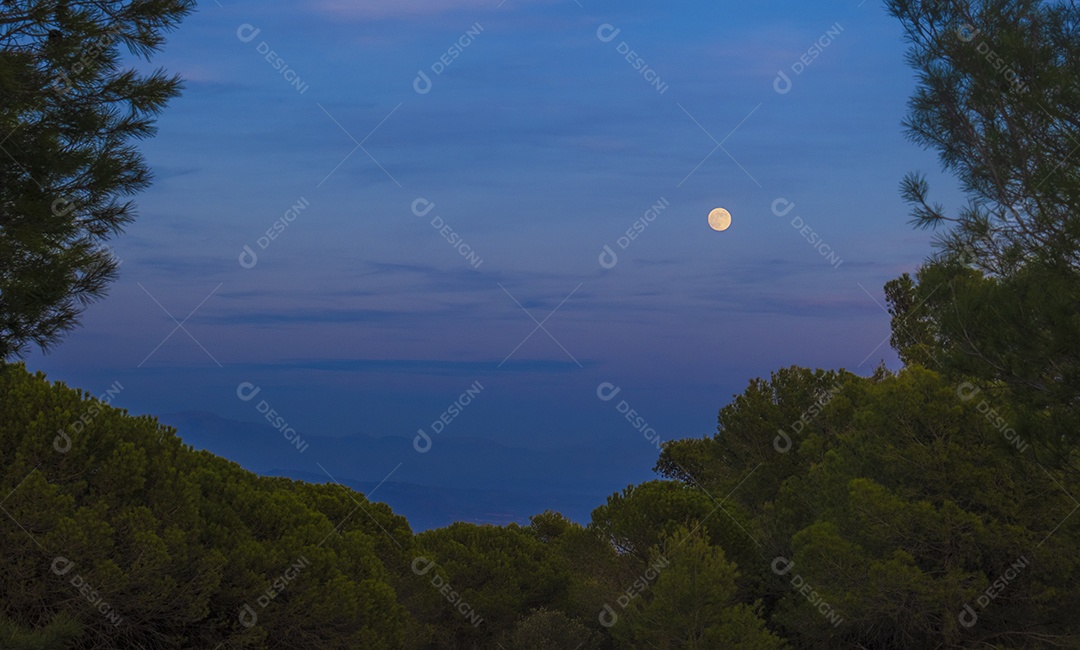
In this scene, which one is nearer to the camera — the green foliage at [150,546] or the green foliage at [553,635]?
the green foliage at [150,546]

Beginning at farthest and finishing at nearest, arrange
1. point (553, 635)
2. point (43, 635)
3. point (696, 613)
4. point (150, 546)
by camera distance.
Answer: point (553, 635)
point (696, 613)
point (150, 546)
point (43, 635)

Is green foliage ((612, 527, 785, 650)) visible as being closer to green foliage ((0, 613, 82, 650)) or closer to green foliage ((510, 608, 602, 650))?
green foliage ((510, 608, 602, 650))

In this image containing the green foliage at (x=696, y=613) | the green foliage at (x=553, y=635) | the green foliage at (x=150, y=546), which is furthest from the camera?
the green foliage at (x=553, y=635)

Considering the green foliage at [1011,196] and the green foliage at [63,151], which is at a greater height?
the green foliage at [63,151]

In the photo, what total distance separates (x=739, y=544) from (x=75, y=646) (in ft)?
68.5

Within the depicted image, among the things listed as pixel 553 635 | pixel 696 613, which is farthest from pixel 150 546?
pixel 553 635

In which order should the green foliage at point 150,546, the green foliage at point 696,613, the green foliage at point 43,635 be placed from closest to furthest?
the green foliage at point 43,635 → the green foliage at point 150,546 → the green foliage at point 696,613

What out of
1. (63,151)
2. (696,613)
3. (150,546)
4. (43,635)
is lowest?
(696,613)

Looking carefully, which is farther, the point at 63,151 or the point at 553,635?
the point at 553,635

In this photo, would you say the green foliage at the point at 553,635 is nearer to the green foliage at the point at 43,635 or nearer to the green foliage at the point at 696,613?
the green foliage at the point at 696,613

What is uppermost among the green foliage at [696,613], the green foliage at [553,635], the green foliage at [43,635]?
the green foliage at [43,635]

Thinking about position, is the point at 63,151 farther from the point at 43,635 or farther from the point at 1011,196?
the point at 1011,196

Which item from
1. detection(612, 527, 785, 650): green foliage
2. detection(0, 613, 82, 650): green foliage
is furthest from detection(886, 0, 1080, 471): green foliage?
detection(0, 613, 82, 650): green foliage

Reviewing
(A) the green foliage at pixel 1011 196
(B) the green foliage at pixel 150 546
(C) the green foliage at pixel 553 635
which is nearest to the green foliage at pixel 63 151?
(B) the green foliage at pixel 150 546
